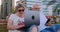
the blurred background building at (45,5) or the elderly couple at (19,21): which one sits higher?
the blurred background building at (45,5)

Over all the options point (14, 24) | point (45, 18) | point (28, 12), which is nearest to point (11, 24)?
point (14, 24)

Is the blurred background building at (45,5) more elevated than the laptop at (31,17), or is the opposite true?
the blurred background building at (45,5)

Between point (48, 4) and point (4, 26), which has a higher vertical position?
point (48, 4)

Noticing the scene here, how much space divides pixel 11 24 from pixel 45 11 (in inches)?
30.5

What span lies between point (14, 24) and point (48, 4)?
2.74 feet

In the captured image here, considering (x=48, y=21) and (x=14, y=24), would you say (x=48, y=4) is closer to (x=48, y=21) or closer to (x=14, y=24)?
(x=48, y=21)

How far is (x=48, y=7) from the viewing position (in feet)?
12.3

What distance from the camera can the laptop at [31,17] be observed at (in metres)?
3.73

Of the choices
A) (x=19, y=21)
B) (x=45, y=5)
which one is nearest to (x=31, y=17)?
(x=19, y=21)

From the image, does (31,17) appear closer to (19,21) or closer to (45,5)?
(19,21)

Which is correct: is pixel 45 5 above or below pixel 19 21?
above


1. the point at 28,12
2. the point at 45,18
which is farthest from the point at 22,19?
the point at 45,18

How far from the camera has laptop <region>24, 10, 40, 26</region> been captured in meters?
3.73

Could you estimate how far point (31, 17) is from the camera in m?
3.73
